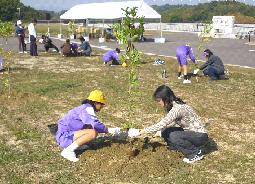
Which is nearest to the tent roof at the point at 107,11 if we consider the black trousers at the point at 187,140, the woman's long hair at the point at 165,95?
the black trousers at the point at 187,140

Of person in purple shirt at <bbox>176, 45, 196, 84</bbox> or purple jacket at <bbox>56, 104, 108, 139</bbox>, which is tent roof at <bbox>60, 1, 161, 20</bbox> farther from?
purple jacket at <bbox>56, 104, 108, 139</bbox>

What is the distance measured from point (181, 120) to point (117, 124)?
9.10ft

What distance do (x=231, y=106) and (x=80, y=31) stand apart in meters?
28.8

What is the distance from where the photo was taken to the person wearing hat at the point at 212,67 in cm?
1443

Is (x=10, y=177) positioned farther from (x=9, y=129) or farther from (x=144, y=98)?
(x=144, y=98)

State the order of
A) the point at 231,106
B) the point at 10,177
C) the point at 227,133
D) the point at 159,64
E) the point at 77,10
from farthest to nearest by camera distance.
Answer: the point at 77,10 < the point at 159,64 < the point at 231,106 < the point at 227,133 < the point at 10,177

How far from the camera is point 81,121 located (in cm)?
687

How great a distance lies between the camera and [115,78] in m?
15.4

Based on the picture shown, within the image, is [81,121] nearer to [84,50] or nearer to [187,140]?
[187,140]

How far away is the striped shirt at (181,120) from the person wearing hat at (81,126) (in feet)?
2.86

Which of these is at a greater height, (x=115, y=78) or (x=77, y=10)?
(x=77, y=10)

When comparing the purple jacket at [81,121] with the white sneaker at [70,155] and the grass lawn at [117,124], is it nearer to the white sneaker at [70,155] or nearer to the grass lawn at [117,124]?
the white sneaker at [70,155]

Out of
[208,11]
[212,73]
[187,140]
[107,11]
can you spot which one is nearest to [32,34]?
[212,73]

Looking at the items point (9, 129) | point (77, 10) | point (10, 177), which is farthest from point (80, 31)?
point (10, 177)
